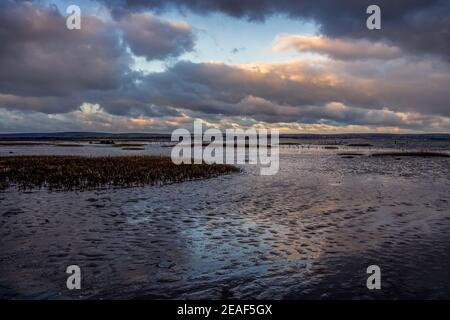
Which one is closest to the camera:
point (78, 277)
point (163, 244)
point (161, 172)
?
point (78, 277)

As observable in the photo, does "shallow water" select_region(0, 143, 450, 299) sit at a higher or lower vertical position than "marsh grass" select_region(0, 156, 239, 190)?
lower

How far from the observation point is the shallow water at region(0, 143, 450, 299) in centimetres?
1084

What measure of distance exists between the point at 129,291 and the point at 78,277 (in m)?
1.97

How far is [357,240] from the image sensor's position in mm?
15883

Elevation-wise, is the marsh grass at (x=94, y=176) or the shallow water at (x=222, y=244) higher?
the marsh grass at (x=94, y=176)

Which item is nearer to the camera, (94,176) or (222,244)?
(222,244)

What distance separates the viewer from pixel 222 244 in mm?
15273

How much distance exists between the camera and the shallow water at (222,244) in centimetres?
1084

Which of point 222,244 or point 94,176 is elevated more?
point 94,176

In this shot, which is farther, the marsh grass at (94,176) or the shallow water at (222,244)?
the marsh grass at (94,176)
